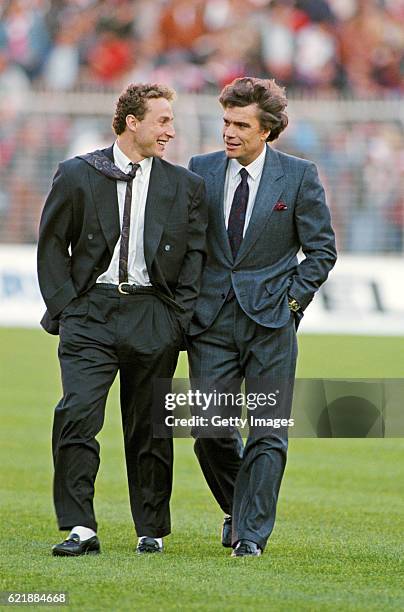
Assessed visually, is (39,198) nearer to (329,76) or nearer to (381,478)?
(329,76)

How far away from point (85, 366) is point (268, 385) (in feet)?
2.75

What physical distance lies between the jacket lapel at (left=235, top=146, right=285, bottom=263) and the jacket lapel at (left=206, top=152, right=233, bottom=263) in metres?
0.09

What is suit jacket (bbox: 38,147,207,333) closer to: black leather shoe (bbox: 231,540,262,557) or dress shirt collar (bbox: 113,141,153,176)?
dress shirt collar (bbox: 113,141,153,176)

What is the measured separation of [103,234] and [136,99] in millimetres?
649

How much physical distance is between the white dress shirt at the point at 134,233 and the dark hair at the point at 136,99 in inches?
6.7

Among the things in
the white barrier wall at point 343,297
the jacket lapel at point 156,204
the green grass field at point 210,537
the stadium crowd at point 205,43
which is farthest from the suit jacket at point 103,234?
the stadium crowd at point 205,43

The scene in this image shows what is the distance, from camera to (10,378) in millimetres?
15656

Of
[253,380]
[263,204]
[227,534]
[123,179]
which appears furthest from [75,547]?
[263,204]

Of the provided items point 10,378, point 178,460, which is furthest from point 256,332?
point 10,378

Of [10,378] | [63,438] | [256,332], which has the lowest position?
[10,378]

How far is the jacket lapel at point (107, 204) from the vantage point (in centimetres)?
675

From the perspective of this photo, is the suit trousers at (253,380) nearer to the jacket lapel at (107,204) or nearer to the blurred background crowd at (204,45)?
the jacket lapel at (107,204)

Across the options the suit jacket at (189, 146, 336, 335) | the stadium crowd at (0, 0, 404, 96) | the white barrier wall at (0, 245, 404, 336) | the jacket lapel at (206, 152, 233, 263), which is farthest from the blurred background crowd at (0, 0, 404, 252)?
the suit jacket at (189, 146, 336, 335)

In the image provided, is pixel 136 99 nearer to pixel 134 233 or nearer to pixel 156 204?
pixel 156 204
